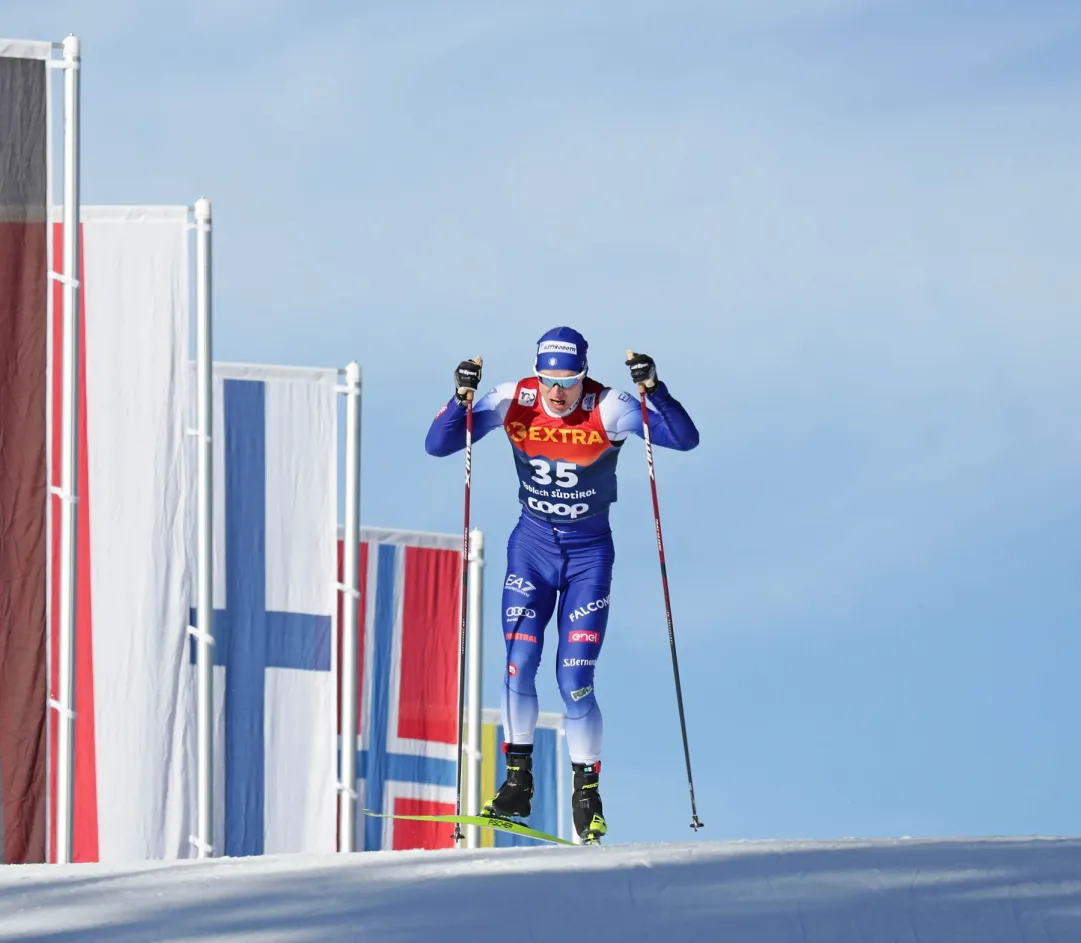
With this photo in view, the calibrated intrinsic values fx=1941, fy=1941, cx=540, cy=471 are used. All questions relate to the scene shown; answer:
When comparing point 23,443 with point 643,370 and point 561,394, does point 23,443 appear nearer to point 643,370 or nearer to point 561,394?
point 561,394

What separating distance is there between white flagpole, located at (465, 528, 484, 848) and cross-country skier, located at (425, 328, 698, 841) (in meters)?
5.89

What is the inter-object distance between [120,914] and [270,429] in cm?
789

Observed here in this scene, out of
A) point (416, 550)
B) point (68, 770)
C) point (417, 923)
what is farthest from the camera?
point (416, 550)

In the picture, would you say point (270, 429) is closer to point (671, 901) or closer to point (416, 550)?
point (416, 550)

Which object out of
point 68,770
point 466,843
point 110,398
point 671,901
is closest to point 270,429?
point 110,398

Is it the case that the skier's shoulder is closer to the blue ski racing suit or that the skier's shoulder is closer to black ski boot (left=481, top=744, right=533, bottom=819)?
the blue ski racing suit

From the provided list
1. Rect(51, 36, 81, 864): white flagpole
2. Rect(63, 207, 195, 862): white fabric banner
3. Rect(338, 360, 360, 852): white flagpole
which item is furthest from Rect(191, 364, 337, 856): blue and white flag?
Rect(51, 36, 81, 864): white flagpole

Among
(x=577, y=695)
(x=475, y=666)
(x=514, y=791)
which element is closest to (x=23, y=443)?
(x=514, y=791)

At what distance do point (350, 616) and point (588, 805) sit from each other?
15.9 feet

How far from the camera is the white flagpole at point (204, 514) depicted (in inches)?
502

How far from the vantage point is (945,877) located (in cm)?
689

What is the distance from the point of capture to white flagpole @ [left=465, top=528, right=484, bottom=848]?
1555cm

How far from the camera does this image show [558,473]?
9.45 meters

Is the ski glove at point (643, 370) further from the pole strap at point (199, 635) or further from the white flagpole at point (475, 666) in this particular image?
the white flagpole at point (475, 666)
